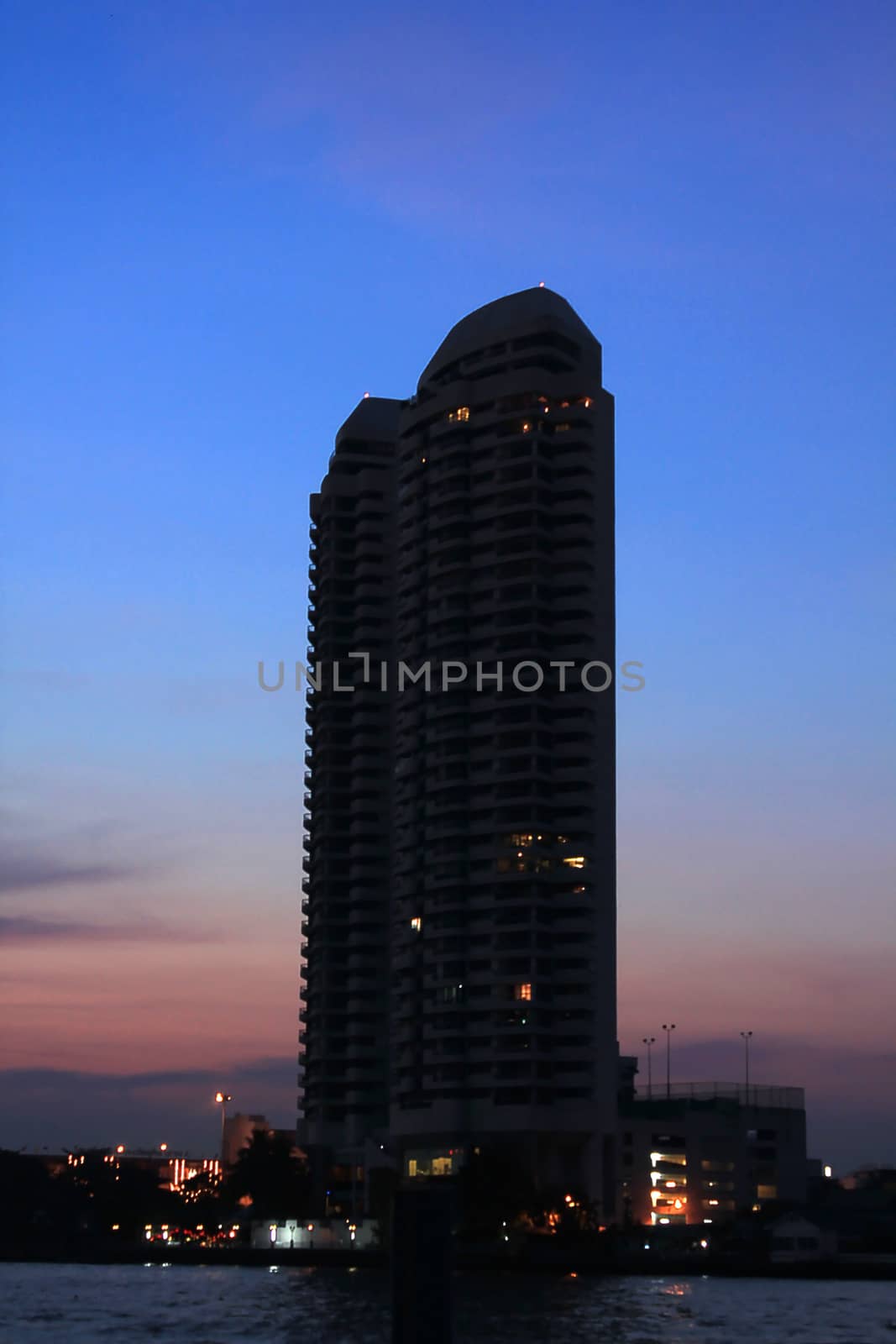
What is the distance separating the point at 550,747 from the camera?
6688 inches

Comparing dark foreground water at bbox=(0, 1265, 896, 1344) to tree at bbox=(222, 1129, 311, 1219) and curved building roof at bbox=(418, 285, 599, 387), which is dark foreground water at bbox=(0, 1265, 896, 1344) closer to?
tree at bbox=(222, 1129, 311, 1219)

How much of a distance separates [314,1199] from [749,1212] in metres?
47.4

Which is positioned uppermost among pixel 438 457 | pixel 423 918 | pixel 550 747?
pixel 438 457

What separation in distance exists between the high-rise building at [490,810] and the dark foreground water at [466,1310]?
22556 mm

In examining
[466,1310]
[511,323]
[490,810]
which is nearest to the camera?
[466,1310]

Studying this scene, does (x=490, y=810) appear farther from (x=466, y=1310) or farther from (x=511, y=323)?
(x=466, y=1310)

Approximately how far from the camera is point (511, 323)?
609ft

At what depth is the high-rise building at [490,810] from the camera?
534 feet

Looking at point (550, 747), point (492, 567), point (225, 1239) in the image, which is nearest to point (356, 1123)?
point (225, 1239)

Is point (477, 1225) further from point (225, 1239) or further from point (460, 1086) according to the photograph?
point (225, 1239)

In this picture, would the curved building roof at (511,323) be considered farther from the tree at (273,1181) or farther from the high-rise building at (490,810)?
the tree at (273,1181)

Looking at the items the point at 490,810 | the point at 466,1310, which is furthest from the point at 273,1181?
the point at 466,1310

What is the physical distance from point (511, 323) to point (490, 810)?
175 ft

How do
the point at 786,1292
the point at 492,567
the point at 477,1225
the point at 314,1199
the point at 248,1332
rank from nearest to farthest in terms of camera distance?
the point at 248,1332, the point at 786,1292, the point at 477,1225, the point at 492,567, the point at 314,1199
